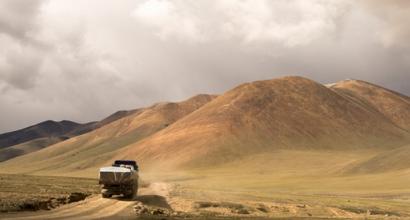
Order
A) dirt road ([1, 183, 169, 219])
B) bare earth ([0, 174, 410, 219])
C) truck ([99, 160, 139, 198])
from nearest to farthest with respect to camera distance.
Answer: dirt road ([1, 183, 169, 219]), bare earth ([0, 174, 410, 219]), truck ([99, 160, 139, 198])

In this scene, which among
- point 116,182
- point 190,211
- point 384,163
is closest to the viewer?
point 190,211

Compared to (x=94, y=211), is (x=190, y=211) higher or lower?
lower

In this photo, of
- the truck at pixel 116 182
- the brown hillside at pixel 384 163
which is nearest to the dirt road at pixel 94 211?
the truck at pixel 116 182

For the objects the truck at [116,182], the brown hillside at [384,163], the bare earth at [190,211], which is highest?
the brown hillside at [384,163]

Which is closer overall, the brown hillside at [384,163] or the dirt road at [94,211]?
the dirt road at [94,211]

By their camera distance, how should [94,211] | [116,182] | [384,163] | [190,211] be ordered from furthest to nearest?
[384,163] → [116,182] → [190,211] → [94,211]

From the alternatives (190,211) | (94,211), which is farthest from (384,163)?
(94,211)

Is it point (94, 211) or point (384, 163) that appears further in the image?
point (384, 163)

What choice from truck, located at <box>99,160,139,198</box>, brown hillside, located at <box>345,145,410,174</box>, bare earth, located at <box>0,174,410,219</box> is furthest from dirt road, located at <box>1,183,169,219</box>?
brown hillside, located at <box>345,145,410,174</box>

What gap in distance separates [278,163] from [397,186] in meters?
71.2

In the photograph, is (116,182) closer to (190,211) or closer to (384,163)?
(190,211)

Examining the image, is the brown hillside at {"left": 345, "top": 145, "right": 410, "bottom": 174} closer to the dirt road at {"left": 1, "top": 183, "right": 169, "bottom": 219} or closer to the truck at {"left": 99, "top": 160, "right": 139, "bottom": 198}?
the truck at {"left": 99, "top": 160, "right": 139, "bottom": 198}

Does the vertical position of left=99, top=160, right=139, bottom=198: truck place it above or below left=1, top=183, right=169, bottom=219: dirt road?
above

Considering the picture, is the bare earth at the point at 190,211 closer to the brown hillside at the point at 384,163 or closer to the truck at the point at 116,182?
the truck at the point at 116,182
